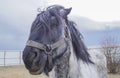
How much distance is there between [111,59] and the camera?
1955cm

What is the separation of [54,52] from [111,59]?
16363mm

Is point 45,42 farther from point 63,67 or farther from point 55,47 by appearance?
point 63,67

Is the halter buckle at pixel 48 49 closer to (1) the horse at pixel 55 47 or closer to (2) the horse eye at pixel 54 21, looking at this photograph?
(1) the horse at pixel 55 47

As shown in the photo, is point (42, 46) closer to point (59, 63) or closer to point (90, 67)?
point (59, 63)

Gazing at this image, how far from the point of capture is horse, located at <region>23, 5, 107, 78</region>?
338 cm

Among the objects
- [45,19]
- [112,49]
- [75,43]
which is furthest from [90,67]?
[112,49]

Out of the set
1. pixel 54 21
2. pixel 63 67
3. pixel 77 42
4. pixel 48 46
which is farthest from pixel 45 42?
pixel 77 42

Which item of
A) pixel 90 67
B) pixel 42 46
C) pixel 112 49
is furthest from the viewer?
pixel 112 49

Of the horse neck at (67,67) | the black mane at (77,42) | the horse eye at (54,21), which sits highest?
the horse eye at (54,21)

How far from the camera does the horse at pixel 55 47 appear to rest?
338 cm

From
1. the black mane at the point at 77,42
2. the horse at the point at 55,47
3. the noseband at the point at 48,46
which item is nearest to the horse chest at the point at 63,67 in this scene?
the horse at the point at 55,47

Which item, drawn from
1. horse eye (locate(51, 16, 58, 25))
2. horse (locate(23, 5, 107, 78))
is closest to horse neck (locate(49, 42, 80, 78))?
horse (locate(23, 5, 107, 78))

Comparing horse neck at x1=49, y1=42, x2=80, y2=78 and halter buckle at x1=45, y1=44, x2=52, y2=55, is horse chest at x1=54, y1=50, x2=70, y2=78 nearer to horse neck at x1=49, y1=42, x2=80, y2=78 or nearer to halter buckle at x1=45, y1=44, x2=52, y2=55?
horse neck at x1=49, y1=42, x2=80, y2=78

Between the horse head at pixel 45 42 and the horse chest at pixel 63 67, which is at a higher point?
the horse head at pixel 45 42
